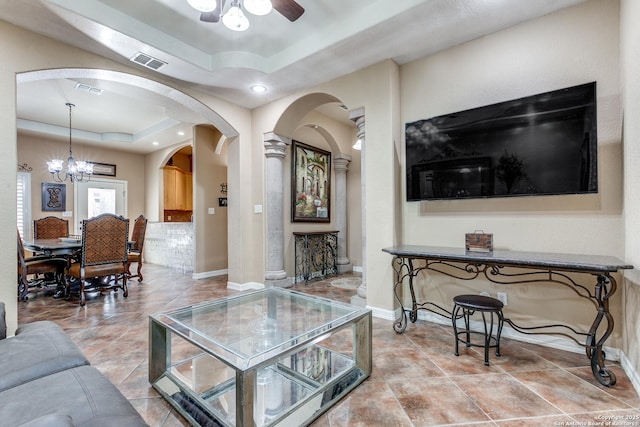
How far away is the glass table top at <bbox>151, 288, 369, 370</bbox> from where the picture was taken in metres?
1.45

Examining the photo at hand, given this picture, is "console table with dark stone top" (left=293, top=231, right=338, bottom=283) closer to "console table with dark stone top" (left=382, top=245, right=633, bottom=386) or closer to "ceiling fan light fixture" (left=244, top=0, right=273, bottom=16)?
"console table with dark stone top" (left=382, top=245, right=633, bottom=386)

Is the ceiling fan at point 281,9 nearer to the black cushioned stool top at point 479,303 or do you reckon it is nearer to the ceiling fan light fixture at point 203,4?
the ceiling fan light fixture at point 203,4

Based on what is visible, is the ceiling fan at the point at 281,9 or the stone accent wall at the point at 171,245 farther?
the stone accent wall at the point at 171,245

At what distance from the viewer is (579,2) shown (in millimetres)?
2334

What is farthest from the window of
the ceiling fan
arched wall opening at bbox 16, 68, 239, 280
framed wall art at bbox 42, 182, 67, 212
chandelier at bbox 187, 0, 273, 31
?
chandelier at bbox 187, 0, 273, 31

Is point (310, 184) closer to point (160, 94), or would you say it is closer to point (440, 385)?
point (160, 94)

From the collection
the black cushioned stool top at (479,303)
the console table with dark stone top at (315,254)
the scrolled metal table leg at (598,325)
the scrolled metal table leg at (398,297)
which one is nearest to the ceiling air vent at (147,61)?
the console table with dark stone top at (315,254)

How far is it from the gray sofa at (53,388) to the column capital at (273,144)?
328cm

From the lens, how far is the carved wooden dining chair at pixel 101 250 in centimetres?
370

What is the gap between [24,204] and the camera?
589 cm

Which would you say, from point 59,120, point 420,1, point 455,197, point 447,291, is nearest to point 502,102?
point 455,197

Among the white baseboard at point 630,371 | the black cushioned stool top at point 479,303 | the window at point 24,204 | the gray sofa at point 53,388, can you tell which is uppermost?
the window at point 24,204

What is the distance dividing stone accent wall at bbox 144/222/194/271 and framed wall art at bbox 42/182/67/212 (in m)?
1.76

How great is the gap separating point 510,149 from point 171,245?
20.9 ft
